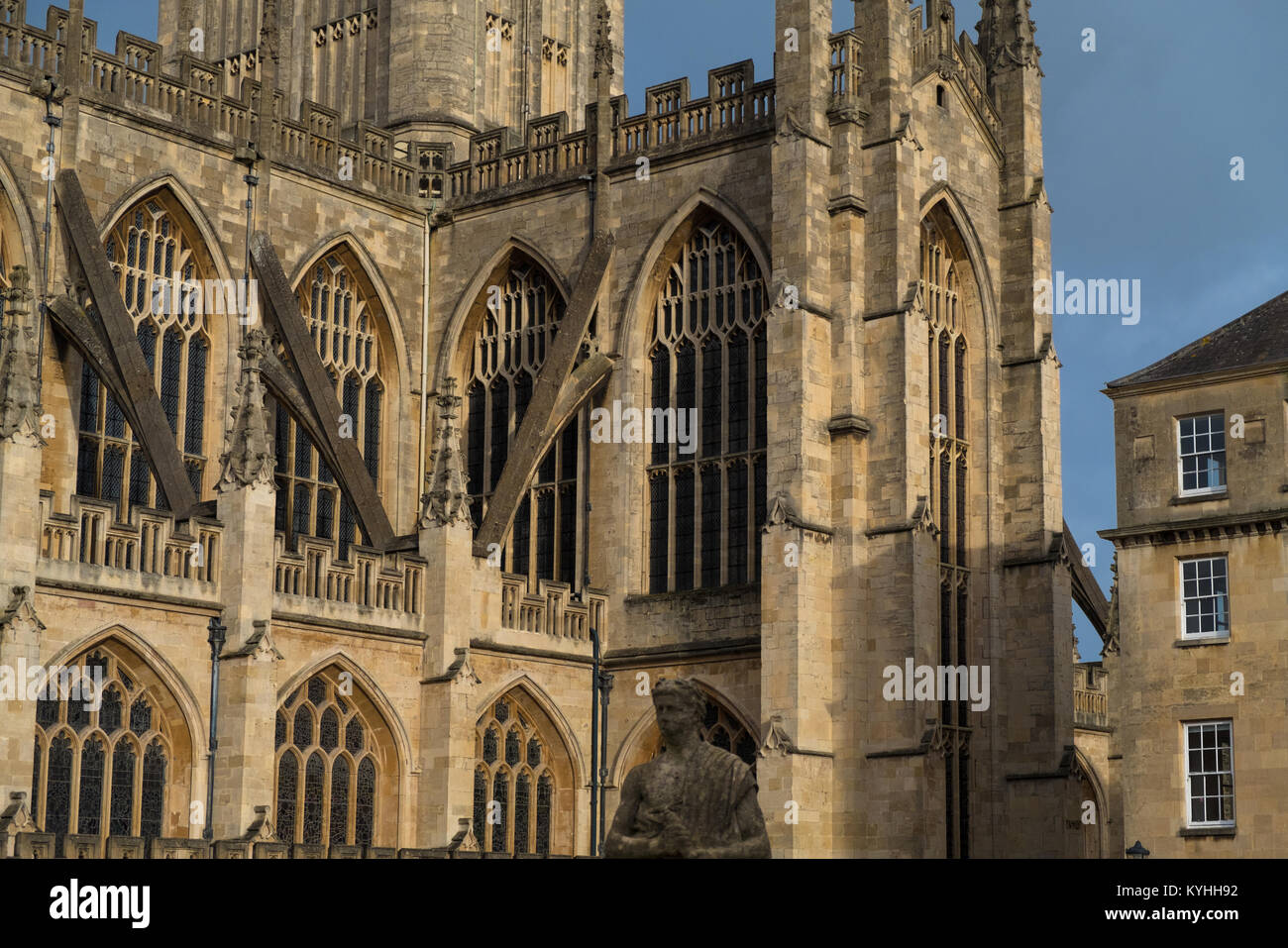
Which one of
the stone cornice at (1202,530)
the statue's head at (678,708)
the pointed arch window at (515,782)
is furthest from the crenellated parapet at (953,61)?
the statue's head at (678,708)

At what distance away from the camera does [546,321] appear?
35.3m

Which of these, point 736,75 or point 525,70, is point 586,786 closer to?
point 736,75

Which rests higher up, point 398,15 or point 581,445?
point 398,15

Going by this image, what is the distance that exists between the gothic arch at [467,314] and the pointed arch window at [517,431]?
186 mm

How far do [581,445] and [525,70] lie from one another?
1030 cm

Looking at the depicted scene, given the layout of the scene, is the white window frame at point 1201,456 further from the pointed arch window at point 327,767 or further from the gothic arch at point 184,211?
the gothic arch at point 184,211

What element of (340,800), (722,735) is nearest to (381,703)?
(340,800)

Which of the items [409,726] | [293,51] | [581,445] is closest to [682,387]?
[581,445]

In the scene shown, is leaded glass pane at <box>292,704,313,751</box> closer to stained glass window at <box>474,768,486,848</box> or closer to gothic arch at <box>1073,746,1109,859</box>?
stained glass window at <box>474,768,486,848</box>

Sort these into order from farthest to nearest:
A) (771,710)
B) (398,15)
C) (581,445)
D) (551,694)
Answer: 1. (398,15)
2. (581,445)
3. (551,694)
4. (771,710)

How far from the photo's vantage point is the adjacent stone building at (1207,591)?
27438mm

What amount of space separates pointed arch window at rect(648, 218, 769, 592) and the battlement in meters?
5.92

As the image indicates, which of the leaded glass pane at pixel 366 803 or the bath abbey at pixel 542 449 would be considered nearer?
the bath abbey at pixel 542 449

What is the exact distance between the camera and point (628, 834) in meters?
11.3
